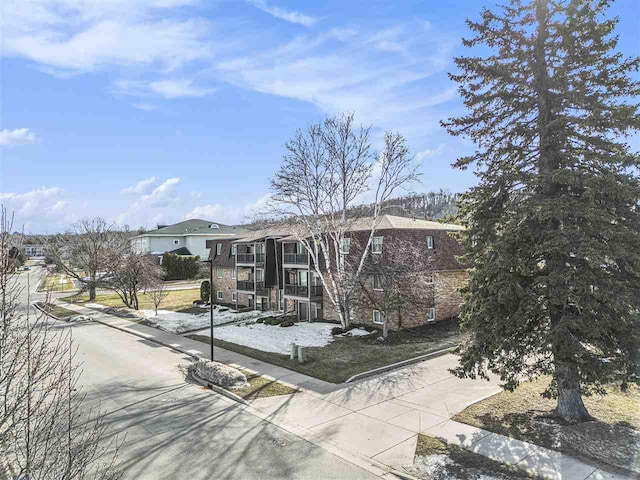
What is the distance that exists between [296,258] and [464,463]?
21.8 meters

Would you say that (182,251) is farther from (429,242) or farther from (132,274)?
(429,242)

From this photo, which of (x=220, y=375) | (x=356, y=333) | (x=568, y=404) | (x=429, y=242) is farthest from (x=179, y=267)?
(x=568, y=404)

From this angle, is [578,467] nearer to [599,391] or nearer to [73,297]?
[599,391]

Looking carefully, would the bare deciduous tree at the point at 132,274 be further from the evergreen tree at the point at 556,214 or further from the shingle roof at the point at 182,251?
the evergreen tree at the point at 556,214

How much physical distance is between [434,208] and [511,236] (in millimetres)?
37769

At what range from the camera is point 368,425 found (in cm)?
1202

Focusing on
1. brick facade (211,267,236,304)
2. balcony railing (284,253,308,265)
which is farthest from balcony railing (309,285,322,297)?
brick facade (211,267,236,304)

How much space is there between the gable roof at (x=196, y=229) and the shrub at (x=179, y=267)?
38.9 feet

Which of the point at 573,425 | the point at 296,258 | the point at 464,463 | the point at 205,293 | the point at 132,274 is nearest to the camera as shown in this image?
the point at 464,463

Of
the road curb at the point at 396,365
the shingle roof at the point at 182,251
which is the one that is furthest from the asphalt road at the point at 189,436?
the shingle roof at the point at 182,251

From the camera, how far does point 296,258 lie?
99.9 feet

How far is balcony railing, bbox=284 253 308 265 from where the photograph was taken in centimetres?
2992

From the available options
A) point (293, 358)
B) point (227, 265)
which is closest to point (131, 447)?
point (293, 358)

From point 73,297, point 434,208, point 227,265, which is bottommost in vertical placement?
point 73,297
